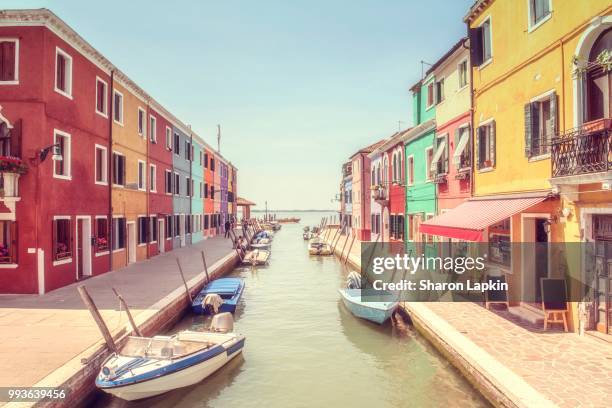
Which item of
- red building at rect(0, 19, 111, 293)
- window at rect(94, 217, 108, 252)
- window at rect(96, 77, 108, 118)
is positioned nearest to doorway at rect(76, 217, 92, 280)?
window at rect(94, 217, 108, 252)

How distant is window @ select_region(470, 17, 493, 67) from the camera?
1457 cm

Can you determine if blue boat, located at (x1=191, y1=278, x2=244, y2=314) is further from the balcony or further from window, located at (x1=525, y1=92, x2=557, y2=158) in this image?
the balcony

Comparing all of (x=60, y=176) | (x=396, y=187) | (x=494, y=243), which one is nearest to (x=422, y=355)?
(x=494, y=243)

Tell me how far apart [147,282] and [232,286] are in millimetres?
3381

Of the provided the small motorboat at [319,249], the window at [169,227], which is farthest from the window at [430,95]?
the window at [169,227]

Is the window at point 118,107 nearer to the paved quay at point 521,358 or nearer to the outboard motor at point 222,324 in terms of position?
the outboard motor at point 222,324

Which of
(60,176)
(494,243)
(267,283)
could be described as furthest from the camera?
(267,283)

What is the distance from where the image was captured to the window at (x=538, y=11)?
36.8ft

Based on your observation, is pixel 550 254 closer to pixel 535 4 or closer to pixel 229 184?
pixel 535 4

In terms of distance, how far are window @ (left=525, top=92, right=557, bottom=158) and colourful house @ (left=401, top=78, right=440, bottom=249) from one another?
768 centimetres

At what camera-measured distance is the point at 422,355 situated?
11641 mm

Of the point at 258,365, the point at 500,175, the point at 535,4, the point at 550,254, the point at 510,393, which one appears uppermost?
the point at 535,4

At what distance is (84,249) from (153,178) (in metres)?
10.1

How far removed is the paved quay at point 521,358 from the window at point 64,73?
14.6 metres
